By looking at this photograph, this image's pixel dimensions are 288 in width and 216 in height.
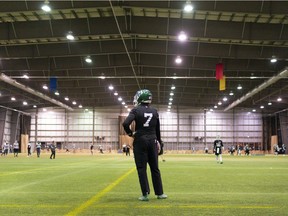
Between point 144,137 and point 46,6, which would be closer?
point 144,137

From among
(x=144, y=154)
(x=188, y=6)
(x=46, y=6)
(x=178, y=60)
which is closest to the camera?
(x=144, y=154)

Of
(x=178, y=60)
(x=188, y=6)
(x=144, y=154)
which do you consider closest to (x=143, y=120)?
(x=144, y=154)

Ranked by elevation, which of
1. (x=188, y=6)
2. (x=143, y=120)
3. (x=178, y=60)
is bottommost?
(x=143, y=120)

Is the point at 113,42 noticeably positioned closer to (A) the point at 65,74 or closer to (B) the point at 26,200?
(A) the point at 65,74

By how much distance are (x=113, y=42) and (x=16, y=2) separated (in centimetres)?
1229

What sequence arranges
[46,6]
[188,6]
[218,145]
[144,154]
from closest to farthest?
[144,154] → [188,6] → [46,6] → [218,145]

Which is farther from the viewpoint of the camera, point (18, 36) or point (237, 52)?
point (237, 52)

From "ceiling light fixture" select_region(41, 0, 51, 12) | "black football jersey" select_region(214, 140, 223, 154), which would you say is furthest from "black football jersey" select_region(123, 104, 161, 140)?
"black football jersey" select_region(214, 140, 223, 154)

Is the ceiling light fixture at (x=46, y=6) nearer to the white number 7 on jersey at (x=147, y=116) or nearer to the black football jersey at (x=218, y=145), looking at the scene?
the white number 7 on jersey at (x=147, y=116)

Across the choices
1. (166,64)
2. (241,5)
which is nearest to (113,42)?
(166,64)

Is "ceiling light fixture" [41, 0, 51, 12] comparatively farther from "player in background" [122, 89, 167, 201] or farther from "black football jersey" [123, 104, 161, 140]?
"black football jersey" [123, 104, 161, 140]

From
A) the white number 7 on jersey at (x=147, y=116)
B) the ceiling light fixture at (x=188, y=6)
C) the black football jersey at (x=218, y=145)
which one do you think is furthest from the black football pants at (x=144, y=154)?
the black football jersey at (x=218, y=145)

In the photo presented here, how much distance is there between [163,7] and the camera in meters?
23.4

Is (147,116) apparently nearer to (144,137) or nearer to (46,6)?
(144,137)
